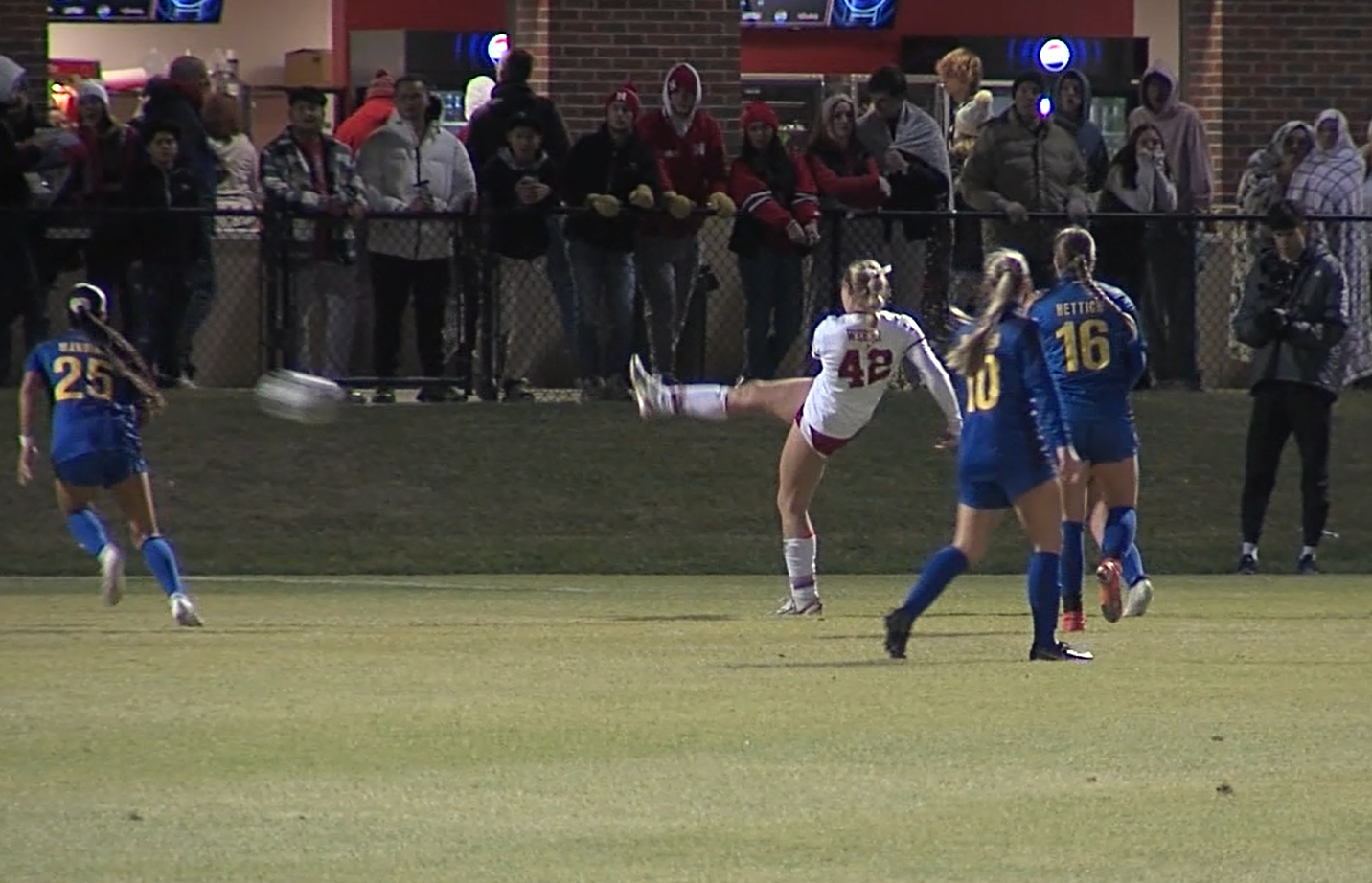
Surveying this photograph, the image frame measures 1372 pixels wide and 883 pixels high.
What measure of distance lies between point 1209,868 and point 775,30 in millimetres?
26629

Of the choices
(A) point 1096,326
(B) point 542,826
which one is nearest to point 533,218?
(A) point 1096,326

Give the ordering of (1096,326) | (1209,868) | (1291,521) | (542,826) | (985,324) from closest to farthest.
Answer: (1209,868)
(542,826)
(985,324)
(1096,326)
(1291,521)

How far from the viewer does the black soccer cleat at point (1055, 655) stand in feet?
44.6

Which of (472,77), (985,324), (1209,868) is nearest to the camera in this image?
(1209,868)

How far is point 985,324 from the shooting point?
529 inches

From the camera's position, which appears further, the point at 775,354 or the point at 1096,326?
the point at 775,354

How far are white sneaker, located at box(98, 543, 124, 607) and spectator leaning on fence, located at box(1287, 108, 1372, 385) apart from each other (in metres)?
11.1

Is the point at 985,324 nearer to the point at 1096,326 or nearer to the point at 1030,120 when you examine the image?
the point at 1096,326

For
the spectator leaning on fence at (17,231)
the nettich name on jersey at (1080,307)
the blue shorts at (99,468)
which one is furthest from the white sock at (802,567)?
the spectator leaning on fence at (17,231)

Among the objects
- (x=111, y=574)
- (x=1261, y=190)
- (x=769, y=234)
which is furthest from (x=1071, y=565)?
(x=1261, y=190)

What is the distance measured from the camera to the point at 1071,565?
15.3 m

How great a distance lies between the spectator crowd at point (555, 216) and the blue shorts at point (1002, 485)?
8418mm

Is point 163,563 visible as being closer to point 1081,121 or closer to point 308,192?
point 308,192

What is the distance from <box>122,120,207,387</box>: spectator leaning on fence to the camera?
854 inches
